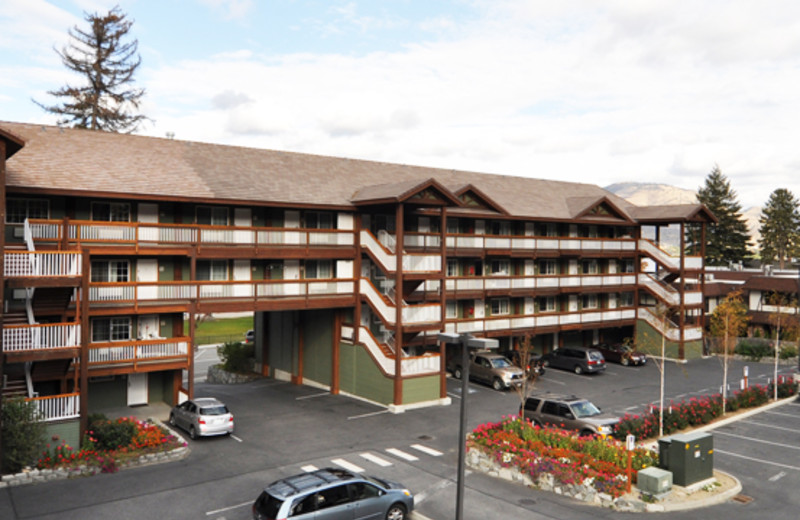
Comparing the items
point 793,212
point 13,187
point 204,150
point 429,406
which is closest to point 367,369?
point 429,406

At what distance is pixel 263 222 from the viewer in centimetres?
3241

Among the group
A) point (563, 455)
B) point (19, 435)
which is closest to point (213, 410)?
point (19, 435)

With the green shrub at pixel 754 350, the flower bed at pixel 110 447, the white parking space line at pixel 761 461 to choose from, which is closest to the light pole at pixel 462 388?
the flower bed at pixel 110 447

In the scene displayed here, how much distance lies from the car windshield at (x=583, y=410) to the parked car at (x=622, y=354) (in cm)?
1876

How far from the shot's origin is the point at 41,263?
882 inches

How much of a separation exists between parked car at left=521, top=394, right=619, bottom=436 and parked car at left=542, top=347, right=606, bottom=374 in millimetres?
13868

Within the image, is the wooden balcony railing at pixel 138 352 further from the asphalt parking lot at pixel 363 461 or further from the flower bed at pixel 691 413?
the flower bed at pixel 691 413

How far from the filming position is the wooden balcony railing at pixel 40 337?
853 inches

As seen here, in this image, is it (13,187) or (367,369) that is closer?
(13,187)

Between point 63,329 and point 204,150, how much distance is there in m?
14.6

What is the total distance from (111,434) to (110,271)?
8544mm

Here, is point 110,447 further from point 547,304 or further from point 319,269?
point 547,304

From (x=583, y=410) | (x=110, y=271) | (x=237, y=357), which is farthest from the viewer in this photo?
(x=237, y=357)

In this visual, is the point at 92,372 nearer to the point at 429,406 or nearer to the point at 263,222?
the point at 263,222
